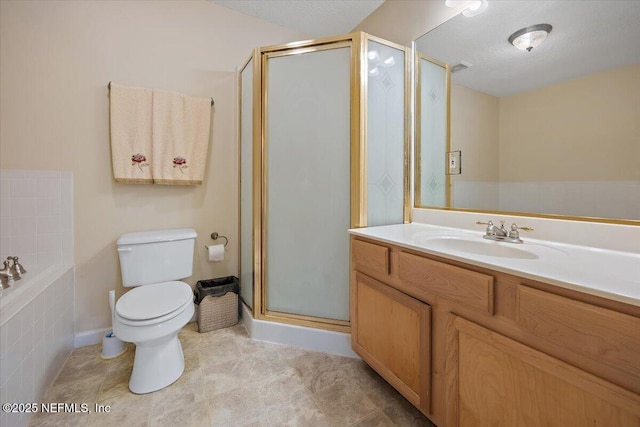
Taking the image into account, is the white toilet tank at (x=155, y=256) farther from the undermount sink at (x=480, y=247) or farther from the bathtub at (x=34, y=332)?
the undermount sink at (x=480, y=247)

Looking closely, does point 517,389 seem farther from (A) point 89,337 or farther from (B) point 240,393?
(A) point 89,337

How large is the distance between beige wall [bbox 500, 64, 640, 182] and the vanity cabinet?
28.0 inches

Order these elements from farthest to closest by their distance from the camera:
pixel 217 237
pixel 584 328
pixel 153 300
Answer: pixel 217 237 < pixel 153 300 < pixel 584 328

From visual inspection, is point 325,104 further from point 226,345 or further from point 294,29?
point 226,345

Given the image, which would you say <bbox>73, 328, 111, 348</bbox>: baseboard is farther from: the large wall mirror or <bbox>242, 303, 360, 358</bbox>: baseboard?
the large wall mirror

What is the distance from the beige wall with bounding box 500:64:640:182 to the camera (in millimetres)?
1019

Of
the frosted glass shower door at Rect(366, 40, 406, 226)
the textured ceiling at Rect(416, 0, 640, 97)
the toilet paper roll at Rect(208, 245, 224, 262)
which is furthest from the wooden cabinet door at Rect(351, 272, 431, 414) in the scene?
the textured ceiling at Rect(416, 0, 640, 97)

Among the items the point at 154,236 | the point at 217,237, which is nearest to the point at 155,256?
the point at 154,236

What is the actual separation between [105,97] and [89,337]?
162cm

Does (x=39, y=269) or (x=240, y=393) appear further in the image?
(x=39, y=269)

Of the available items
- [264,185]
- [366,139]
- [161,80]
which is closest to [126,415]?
[264,185]

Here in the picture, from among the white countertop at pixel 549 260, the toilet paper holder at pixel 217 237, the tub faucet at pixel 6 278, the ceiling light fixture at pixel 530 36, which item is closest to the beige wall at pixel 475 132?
the ceiling light fixture at pixel 530 36

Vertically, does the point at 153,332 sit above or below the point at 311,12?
below

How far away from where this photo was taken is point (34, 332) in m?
1.26
